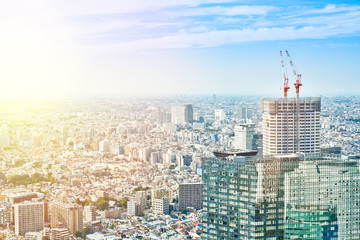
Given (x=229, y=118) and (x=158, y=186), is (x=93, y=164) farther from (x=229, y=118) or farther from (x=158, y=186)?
(x=229, y=118)

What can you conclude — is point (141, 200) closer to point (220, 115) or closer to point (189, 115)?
point (220, 115)

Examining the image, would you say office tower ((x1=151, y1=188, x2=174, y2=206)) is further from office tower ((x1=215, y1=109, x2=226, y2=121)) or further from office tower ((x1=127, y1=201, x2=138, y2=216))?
office tower ((x1=215, y1=109, x2=226, y2=121))

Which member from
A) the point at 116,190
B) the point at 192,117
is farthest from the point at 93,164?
the point at 192,117

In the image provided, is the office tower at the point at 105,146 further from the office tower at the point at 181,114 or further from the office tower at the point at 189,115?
the office tower at the point at 189,115

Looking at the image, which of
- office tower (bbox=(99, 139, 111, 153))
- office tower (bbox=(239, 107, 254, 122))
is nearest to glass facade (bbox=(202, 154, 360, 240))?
office tower (bbox=(239, 107, 254, 122))

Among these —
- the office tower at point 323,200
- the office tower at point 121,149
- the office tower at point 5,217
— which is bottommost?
the office tower at point 5,217

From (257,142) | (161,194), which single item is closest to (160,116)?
(161,194)

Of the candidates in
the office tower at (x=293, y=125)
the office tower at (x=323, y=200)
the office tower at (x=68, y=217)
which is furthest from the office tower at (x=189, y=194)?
the office tower at (x=323, y=200)
